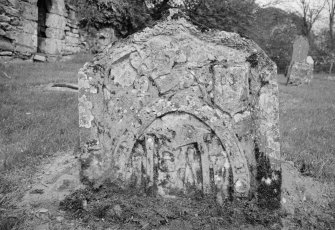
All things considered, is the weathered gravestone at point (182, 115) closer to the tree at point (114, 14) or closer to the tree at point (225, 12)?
the tree at point (114, 14)

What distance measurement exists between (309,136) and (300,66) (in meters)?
7.54

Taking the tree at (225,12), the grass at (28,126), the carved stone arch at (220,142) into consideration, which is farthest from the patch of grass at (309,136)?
the tree at (225,12)

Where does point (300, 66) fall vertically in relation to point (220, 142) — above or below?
above

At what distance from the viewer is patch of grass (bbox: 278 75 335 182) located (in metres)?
3.33

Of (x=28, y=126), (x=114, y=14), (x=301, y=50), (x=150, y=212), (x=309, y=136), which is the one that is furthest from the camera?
(x=114, y=14)

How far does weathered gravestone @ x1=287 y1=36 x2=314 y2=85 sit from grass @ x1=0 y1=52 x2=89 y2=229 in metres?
7.84

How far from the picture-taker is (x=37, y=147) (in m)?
3.54

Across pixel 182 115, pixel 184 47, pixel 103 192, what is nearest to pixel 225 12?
pixel 184 47

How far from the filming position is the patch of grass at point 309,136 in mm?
3325

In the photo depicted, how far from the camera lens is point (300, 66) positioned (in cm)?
1109

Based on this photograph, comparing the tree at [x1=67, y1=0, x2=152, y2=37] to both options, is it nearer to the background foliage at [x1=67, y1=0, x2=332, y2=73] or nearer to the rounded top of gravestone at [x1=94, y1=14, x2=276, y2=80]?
the background foliage at [x1=67, y1=0, x2=332, y2=73]

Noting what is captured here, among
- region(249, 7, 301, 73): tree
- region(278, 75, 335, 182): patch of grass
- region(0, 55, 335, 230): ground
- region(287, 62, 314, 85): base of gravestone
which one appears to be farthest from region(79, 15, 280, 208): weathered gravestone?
region(249, 7, 301, 73): tree

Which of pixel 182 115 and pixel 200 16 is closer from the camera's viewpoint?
pixel 182 115

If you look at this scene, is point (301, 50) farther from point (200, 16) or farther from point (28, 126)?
point (28, 126)
